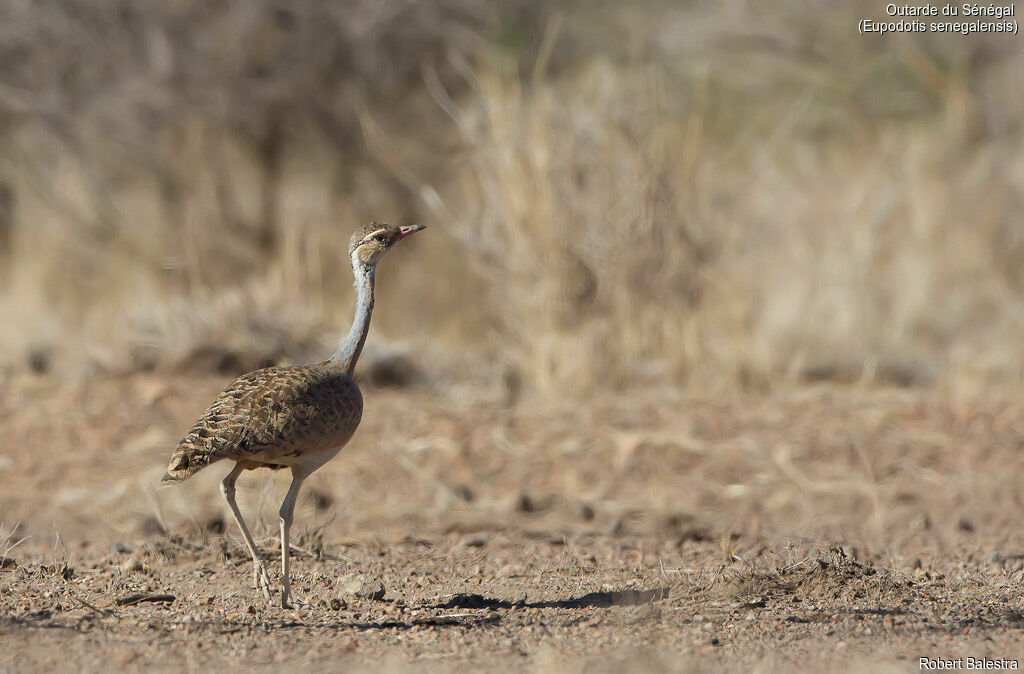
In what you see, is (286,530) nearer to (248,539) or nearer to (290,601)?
(248,539)

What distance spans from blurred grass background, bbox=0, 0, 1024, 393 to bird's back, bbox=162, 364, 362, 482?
3.95 metres

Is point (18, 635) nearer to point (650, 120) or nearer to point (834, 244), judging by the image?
point (650, 120)

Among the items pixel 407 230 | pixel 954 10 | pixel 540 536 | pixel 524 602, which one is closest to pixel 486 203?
pixel 540 536

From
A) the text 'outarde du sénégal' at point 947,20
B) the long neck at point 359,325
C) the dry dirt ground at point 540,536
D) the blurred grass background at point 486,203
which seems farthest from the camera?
the text 'outarde du sénégal' at point 947,20

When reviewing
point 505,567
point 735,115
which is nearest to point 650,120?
point 505,567

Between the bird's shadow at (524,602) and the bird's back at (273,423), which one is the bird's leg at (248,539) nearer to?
the bird's back at (273,423)

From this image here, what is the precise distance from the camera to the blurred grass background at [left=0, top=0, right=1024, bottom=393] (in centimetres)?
884

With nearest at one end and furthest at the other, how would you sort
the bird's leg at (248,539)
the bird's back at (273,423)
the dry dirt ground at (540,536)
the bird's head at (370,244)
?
the dry dirt ground at (540,536) → the bird's back at (273,423) → the bird's leg at (248,539) → the bird's head at (370,244)

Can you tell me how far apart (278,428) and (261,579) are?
0.64 m

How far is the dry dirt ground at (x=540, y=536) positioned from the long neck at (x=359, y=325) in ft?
2.86

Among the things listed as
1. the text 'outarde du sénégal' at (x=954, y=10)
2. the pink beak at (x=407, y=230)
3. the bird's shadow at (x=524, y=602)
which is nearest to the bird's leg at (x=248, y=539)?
the bird's shadow at (x=524, y=602)

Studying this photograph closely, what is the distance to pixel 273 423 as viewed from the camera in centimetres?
464

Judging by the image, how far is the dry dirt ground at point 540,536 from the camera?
4227 mm

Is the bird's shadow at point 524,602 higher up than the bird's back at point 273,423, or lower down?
lower down
